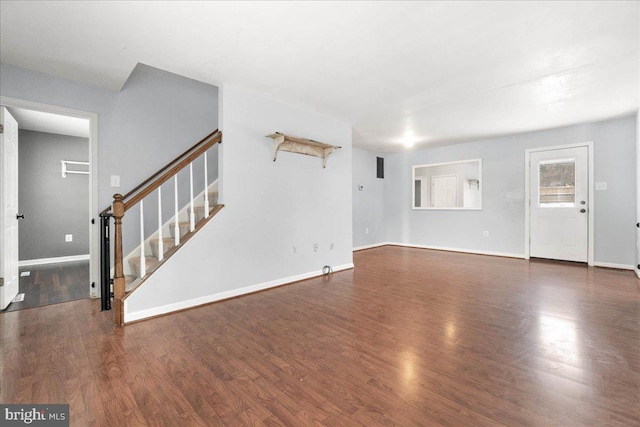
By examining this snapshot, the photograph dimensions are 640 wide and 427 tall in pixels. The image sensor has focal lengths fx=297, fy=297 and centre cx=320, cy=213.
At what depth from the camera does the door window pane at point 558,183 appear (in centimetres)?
516

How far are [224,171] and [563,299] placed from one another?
3.98 metres

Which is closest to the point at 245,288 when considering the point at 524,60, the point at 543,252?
the point at 524,60

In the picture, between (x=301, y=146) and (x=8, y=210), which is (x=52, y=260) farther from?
(x=301, y=146)

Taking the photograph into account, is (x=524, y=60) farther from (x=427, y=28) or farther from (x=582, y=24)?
(x=427, y=28)

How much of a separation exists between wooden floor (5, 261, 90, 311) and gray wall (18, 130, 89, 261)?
1.45 feet

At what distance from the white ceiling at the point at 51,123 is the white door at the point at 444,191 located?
24.2ft

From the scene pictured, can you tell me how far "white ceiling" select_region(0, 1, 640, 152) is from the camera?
82.2 inches

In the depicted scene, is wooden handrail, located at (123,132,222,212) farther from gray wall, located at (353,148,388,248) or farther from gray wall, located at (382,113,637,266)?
gray wall, located at (382,113,637,266)

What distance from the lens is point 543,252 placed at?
549cm

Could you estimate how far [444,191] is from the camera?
7793 millimetres

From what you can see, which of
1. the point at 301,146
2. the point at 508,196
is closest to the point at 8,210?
the point at 301,146

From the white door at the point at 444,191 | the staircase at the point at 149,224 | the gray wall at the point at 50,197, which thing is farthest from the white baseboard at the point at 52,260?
the white door at the point at 444,191

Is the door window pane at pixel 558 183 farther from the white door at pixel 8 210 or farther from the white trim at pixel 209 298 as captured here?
the white door at pixel 8 210

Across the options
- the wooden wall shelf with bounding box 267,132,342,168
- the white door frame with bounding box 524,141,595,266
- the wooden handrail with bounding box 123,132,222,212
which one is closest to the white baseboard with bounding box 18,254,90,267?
the wooden handrail with bounding box 123,132,222,212
